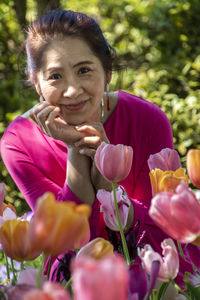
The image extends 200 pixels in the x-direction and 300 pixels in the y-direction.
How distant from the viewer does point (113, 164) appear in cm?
67

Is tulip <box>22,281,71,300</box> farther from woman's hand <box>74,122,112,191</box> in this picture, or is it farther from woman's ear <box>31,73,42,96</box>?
woman's ear <box>31,73,42,96</box>

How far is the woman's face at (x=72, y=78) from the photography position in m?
1.25

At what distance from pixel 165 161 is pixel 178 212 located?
24 centimetres

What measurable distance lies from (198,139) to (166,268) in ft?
8.95

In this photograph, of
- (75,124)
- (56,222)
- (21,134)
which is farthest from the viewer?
(21,134)

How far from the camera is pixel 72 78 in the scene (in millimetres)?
1235

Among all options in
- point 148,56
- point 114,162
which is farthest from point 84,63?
point 148,56

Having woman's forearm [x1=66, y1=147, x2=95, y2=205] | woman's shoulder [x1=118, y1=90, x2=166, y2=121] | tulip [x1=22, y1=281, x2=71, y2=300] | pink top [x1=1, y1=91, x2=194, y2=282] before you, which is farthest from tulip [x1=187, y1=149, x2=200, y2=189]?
woman's shoulder [x1=118, y1=90, x2=166, y2=121]

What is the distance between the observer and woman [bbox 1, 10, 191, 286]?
1.25m

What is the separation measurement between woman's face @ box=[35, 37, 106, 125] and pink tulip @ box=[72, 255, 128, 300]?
3.11ft

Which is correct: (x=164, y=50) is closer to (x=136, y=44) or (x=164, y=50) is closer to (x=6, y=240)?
(x=136, y=44)

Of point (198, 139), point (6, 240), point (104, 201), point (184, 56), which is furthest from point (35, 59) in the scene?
point (184, 56)

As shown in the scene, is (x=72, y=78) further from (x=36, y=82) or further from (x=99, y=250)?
(x=99, y=250)

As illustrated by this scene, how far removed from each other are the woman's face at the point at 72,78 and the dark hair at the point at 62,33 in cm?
5
